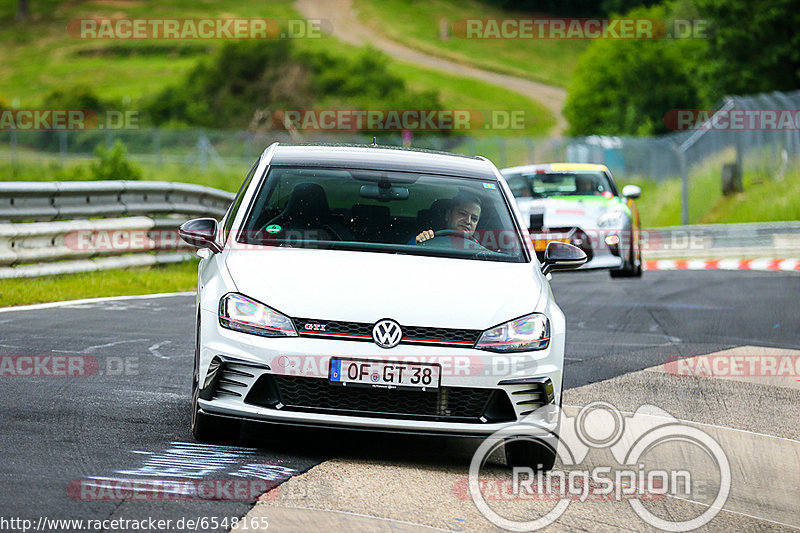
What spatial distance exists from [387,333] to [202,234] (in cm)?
150

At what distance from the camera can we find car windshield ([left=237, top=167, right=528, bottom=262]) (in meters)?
7.09

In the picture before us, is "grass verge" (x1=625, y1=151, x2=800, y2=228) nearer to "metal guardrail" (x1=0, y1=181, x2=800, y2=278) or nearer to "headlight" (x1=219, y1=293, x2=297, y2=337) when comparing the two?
"metal guardrail" (x1=0, y1=181, x2=800, y2=278)

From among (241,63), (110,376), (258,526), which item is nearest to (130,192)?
(110,376)

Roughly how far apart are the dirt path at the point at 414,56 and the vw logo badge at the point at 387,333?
81.6 meters

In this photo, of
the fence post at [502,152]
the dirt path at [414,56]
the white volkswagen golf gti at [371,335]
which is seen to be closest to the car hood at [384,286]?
the white volkswagen golf gti at [371,335]

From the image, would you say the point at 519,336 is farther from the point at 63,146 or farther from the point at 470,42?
the point at 470,42

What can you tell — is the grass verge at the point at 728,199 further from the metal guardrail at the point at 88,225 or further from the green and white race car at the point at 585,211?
the metal guardrail at the point at 88,225

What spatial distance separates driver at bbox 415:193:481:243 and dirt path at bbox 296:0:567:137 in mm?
80043

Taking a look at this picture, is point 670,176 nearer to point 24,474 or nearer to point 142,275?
point 142,275

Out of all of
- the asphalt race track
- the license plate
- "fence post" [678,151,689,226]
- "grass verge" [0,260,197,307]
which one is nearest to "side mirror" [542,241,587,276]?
the asphalt race track

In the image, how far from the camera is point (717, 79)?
54.1 metres

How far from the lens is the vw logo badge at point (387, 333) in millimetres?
6094

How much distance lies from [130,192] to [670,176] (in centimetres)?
2549

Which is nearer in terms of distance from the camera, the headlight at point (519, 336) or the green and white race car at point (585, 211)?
the headlight at point (519, 336)
